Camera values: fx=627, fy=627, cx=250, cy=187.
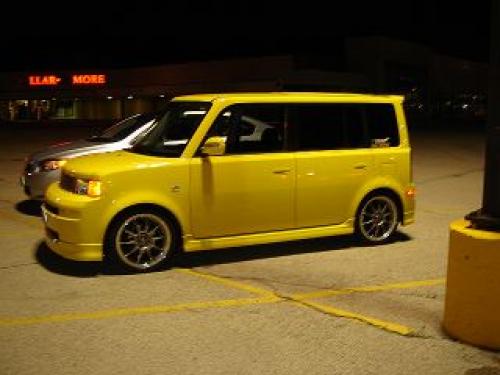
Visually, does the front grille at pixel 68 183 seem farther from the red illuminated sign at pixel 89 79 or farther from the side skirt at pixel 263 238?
the red illuminated sign at pixel 89 79

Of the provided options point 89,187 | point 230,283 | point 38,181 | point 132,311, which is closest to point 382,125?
point 230,283

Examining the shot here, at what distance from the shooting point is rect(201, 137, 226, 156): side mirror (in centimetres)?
644

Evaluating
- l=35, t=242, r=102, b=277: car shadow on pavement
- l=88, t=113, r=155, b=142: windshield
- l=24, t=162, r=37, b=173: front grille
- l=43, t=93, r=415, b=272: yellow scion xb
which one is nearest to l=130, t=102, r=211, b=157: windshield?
l=43, t=93, r=415, b=272: yellow scion xb

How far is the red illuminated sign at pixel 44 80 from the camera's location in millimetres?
48250

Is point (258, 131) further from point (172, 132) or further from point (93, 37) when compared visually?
point (93, 37)

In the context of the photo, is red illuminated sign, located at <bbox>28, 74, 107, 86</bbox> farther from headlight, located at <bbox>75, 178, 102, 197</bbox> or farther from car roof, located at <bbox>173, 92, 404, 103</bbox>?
headlight, located at <bbox>75, 178, 102, 197</bbox>

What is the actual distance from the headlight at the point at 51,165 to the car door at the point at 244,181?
340 centimetres

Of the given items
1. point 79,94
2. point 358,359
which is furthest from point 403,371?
point 79,94

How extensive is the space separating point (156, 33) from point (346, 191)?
149 ft

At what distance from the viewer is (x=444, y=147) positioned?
22.7 m

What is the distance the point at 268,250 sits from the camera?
744 centimetres

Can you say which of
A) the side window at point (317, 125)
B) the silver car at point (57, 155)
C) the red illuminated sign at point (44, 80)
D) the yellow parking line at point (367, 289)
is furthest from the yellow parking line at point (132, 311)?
the red illuminated sign at point (44, 80)

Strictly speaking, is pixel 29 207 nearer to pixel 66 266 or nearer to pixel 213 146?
pixel 66 266

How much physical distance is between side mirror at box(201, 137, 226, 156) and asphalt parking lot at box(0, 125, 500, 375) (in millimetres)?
1238
